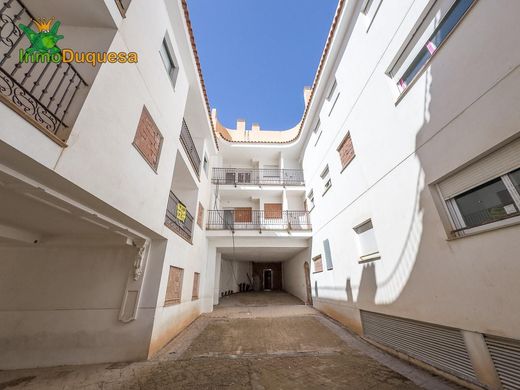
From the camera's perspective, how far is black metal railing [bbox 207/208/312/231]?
10620 mm

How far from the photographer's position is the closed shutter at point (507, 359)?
235 centimetres

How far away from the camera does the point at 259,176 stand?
13.5 meters

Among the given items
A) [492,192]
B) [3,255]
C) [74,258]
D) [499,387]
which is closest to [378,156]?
[492,192]

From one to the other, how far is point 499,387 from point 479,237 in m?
1.90

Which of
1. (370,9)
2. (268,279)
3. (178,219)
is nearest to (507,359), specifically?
(178,219)

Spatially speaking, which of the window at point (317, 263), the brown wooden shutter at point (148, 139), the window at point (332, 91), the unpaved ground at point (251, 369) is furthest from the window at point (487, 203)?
the window at point (332, 91)

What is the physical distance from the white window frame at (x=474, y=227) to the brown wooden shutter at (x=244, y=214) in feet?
34.5

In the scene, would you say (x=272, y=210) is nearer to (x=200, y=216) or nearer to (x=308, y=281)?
(x=308, y=281)

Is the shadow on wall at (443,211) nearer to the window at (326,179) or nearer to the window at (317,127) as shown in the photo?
the window at (326,179)

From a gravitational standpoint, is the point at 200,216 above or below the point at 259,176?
below

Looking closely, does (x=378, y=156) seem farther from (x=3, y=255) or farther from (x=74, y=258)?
(x=3, y=255)

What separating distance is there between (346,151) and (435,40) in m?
3.43

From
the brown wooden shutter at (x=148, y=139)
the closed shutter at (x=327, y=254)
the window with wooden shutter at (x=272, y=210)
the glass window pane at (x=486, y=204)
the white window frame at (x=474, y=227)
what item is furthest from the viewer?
the window with wooden shutter at (x=272, y=210)

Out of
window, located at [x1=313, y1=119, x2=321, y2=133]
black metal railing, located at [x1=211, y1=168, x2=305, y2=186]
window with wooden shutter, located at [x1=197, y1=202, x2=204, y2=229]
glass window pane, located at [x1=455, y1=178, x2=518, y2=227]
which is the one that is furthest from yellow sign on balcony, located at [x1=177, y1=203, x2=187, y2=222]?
window, located at [x1=313, y1=119, x2=321, y2=133]
